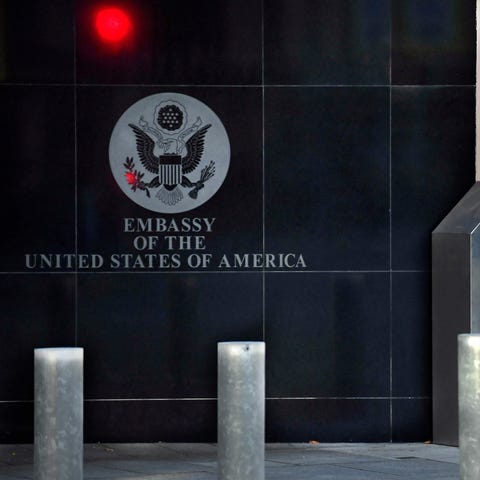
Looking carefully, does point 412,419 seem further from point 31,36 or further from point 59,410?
point 59,410

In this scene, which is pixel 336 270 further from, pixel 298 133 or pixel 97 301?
pixel 97 301

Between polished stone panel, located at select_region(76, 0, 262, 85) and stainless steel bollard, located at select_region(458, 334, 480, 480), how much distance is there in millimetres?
5588

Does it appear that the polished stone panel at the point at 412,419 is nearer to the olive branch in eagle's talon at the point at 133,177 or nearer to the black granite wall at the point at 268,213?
the black granite wall at the point at 268,213

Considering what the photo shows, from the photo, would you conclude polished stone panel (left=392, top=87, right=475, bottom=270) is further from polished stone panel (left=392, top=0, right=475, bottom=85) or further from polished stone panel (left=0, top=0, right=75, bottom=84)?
polished stone panel (left=0, top=0, right=75, bottom=84)

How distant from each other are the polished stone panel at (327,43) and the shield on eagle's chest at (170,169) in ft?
3.62

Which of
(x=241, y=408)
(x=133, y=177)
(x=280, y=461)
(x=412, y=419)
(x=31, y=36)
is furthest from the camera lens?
(x=412, y=419)

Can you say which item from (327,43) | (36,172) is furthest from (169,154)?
(327,43)

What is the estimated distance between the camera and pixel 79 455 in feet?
26.5

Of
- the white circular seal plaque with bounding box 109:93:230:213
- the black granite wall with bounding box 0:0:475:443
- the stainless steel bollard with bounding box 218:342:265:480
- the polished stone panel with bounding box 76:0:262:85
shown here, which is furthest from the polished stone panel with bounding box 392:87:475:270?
the stainless steel bollard with bounding box 218:342:265:480

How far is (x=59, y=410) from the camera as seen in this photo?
26.2ft

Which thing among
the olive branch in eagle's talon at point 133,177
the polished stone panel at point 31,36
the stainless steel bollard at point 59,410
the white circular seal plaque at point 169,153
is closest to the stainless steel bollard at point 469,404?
the stainless steel bollard at point 59,410

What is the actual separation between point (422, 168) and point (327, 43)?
143 cm

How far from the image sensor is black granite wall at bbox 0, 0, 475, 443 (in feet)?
40.4

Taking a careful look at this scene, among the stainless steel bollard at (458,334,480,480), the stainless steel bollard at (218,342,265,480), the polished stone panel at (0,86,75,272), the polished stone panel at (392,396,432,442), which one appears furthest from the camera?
the polished stone panel at (392,396,432,442)
